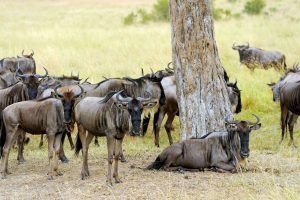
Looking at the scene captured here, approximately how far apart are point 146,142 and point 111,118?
14.6 feet

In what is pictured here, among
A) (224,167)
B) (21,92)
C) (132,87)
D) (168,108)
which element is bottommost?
(224,167)

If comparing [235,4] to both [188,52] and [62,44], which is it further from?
[188,52]

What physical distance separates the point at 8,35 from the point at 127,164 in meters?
20.1

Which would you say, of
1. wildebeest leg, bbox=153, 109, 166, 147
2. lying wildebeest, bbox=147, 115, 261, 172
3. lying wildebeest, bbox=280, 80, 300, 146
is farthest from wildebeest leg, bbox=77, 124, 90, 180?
lying wildebeest, bbox=280, 80, 300, 146

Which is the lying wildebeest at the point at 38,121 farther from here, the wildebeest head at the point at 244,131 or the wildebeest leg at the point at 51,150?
the wildebeest head at the point at 244,131

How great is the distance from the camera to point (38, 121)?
951cm

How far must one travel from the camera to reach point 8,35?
28.8 m

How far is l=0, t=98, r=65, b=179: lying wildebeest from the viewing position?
9.43 meters

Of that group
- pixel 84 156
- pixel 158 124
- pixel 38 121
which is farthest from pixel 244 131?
pixel 158 124

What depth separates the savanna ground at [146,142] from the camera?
8.16m

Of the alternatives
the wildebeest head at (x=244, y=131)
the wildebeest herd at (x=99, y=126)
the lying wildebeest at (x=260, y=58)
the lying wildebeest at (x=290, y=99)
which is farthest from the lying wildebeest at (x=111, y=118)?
the lying wildebeest at (x=260, y=58)

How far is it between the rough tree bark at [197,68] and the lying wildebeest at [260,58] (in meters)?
10.3

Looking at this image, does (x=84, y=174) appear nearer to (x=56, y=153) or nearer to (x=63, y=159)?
(x=56, y=153)

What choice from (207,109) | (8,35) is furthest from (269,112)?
(8,35)
